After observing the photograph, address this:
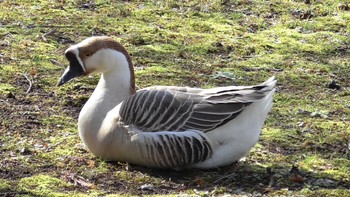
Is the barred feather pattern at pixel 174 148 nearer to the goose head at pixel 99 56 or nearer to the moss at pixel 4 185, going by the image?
the goose head at pixel 99 56

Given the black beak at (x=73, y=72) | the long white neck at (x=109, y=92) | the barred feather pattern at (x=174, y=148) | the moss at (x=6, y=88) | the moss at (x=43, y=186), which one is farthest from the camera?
the moss at (x=6, y=88)

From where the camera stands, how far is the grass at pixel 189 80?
6172 mm

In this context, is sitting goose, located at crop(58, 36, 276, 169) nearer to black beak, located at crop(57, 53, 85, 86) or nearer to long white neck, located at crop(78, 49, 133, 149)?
long white neck, located at crop(78, 49, 133, 149)

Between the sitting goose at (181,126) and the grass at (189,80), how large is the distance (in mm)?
152

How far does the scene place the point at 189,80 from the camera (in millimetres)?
8828

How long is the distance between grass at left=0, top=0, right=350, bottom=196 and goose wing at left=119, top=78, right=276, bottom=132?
16.7 inches

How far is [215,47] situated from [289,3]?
273 cm

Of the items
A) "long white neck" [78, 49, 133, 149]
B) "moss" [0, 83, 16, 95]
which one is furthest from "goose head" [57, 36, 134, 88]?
"moss" [0, 83, 16, 95]

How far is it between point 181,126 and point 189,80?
2.68m

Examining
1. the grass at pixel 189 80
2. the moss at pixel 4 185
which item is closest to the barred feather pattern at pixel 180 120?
the grass at pixel 189 80

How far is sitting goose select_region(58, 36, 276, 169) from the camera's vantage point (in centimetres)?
618

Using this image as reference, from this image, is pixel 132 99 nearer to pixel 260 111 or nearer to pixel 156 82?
pixel 260 111

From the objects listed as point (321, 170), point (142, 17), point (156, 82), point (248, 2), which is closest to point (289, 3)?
point (248, 2)

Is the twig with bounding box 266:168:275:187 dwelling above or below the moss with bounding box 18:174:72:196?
below
